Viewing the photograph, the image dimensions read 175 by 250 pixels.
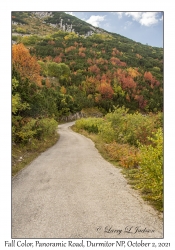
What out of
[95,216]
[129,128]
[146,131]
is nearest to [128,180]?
[95,216]

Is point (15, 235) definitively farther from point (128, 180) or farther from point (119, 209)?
point (128, 180)

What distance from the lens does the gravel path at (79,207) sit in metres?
6.71

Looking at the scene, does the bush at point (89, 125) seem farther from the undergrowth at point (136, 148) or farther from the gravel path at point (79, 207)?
the gravel path at point (79, 207)

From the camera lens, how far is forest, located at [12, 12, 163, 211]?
1911 cm

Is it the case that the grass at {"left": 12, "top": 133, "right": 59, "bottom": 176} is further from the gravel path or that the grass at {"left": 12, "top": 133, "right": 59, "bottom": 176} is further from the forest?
the gravel path

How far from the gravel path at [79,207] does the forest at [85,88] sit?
5.20ft

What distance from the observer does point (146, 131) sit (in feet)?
67.6

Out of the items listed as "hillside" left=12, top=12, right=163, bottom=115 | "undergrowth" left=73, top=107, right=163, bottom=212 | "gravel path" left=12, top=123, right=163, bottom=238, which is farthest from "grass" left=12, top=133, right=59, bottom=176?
"hillside" left=12, top=12, right=163, bottom=115

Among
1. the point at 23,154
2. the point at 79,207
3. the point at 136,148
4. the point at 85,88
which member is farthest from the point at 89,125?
the point at 85,88

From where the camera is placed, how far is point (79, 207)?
845 centimetres

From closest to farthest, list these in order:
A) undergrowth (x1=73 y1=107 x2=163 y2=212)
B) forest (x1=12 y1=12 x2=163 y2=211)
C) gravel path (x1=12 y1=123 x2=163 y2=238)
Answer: gravel path (x1=12 y1=123 x2=163 y2=238)
undergrowth (x1=73 y1=107 x2=163 y2=212)
forest (x1=12 y1=12 x2=163 y2=211)

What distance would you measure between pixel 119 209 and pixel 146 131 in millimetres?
13181

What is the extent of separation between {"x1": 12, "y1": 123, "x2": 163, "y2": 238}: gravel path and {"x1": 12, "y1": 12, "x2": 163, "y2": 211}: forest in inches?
62.4

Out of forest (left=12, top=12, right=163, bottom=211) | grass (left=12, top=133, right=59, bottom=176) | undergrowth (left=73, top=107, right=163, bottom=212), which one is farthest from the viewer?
forest (left=12, top=12, right=163, bottom=211)
